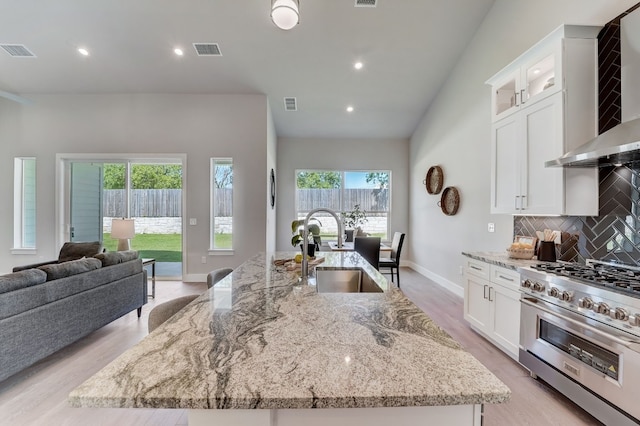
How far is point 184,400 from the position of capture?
64cm

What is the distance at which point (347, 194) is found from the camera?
705 centimetres

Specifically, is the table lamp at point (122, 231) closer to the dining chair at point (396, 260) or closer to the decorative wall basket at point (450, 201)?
the dining chair at point (396, 260)

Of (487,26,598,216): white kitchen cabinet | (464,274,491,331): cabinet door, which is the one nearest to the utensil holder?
(487,26,598,216): white kitchen cabinet

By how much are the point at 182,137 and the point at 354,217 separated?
3.94 m

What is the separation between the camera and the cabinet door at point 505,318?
2.48 meters

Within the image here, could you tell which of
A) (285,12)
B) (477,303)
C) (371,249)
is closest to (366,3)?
(285,12)

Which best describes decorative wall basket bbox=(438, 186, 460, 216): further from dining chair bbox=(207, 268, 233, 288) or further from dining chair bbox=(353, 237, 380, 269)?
dining chair bbox=(207, 268, 233, 288)

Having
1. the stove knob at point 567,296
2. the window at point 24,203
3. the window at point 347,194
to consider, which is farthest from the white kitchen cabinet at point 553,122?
the window at point 24,203

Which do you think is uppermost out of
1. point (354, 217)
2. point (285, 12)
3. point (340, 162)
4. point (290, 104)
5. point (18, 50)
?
point (18, 50)

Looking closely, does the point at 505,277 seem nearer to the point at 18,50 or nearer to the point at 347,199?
the point at 347,199

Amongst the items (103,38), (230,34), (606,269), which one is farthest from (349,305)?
(103,38)

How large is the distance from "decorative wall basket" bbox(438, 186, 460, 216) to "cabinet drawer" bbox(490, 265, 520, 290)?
6.62 ft

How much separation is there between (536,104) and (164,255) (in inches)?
239

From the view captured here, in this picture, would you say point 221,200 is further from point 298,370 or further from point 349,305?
point 298,370
